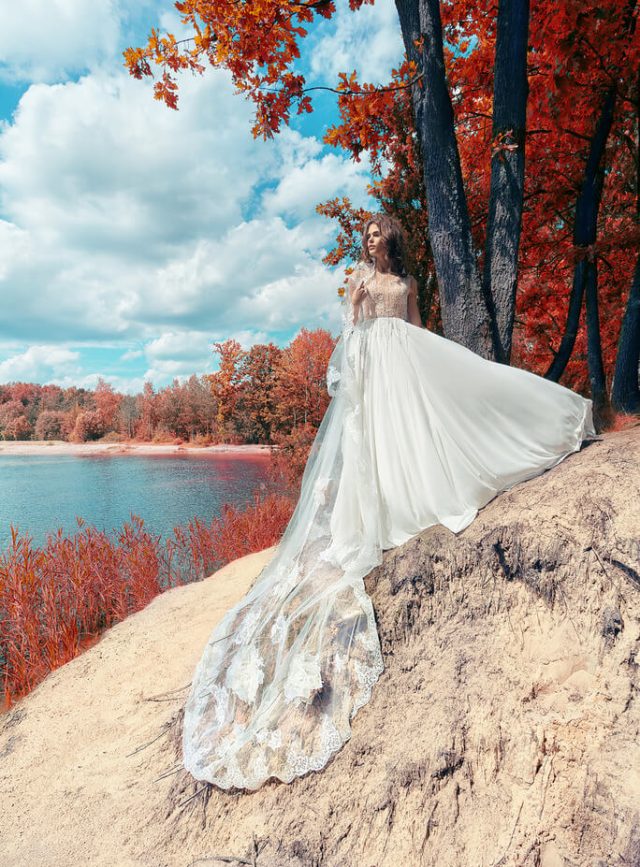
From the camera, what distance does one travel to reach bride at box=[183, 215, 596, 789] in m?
2.20

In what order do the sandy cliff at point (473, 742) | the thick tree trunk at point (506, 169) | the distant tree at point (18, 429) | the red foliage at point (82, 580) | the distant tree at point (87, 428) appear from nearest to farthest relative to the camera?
1. the sandy cliff at point (473, 742)
2. the thick tree trunk at point (506, 169)
3. the red foliage at point (82, 580)
4. the distant tree at point (87, 428)
5. the distant tree at point (18, 429)

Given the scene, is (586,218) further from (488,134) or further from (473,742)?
(473,742)

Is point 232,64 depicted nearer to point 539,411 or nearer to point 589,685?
point 539,411

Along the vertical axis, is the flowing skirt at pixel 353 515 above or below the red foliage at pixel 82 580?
above

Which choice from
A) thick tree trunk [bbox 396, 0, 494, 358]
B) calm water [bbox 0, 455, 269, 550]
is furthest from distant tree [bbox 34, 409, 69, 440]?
thick tree trunk [bbox 396, 0, 494, 358]

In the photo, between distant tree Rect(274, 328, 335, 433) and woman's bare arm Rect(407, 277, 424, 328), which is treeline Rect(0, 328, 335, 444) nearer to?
distant tree Rect(274, 328, 335, 433)

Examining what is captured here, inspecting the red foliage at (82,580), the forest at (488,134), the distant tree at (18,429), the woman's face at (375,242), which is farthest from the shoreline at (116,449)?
the woman's face at (375,242)

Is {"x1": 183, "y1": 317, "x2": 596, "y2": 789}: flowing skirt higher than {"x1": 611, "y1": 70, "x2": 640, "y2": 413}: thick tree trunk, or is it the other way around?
{"x1": 611, "y1": 70, "x2": 640, "y2": 413}: thick tree trunk

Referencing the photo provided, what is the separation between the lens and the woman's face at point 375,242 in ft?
10.8

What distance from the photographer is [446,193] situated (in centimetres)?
384

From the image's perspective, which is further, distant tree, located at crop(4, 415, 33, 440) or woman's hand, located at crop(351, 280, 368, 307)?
distant tree, located at crop(4, 415, 33, 440)

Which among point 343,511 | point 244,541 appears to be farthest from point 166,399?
point 343,511

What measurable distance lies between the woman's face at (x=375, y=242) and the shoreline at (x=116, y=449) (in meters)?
18.8
